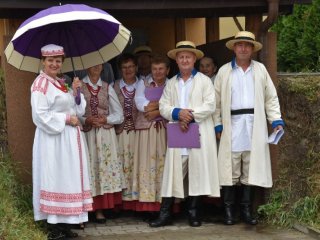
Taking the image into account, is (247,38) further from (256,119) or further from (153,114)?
(153,114)

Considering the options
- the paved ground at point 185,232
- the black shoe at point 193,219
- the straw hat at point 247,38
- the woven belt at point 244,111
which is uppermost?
the straw hat at point 247,38

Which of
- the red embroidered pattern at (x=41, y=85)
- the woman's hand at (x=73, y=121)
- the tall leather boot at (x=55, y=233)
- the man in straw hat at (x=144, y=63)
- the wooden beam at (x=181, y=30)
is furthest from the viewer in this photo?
the wooden beam at (x=181, y=30)

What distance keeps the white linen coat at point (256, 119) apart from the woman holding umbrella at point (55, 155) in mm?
1555

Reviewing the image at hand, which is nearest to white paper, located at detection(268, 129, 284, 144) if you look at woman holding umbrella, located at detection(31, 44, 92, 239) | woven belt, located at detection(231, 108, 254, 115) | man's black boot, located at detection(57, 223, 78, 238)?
woven belt, located at detection(231, 108, 254, 115)

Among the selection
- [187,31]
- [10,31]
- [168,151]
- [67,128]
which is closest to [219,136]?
[168,151]

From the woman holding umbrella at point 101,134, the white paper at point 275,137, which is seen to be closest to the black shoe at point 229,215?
the white paper at point 275,137

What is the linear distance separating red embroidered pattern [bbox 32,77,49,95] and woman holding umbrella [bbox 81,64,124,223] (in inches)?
35.9

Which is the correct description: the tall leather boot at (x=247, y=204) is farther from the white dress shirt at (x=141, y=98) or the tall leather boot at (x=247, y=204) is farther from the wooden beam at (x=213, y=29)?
the wooden beam at (x=213, y=29)

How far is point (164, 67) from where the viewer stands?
6.54 m

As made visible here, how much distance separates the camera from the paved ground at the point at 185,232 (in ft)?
20.0

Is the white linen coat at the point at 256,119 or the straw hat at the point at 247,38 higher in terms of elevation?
the straw hat at the point at 247,38

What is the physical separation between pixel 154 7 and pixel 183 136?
1340 mm

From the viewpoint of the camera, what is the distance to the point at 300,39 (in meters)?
10.1

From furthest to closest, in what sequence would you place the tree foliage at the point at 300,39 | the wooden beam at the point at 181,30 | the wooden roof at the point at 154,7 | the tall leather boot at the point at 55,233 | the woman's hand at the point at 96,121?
1. the wooden beam at the point at 181,30
2. the tree foliage at the point at 300,39
3. the woman's hand at the point at 96,121
4. the wooden roof at the point at 154,7
5. the tall leather boot at the point at 55,233
